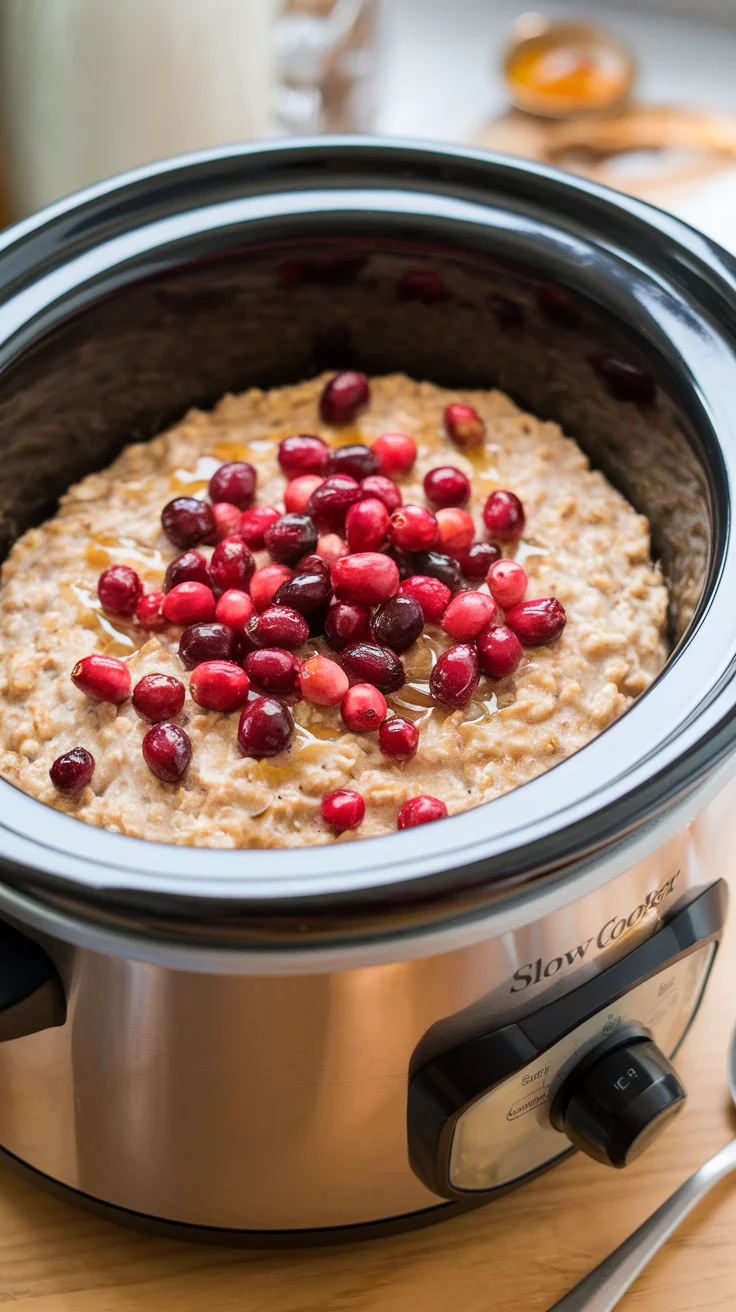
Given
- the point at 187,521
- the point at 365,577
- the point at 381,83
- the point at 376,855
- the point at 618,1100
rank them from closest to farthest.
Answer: the point at 376,855 < the point at 618,1100 < the point at 365,577 < the point at 187,521 < the point at 381,83

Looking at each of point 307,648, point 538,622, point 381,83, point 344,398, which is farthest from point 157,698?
point 381,83

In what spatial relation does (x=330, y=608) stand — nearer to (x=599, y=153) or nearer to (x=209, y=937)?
(x=209, y=937)

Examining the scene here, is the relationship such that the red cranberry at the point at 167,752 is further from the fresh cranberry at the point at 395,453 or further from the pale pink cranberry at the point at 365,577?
the fresh cranberry at the point at 395,453

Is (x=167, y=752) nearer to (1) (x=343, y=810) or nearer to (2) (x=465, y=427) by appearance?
(1) (x=343, y=810)

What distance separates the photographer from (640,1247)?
47.9 inches

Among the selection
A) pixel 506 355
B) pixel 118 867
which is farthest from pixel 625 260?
pixel 118 867

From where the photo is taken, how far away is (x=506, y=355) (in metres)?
1.58

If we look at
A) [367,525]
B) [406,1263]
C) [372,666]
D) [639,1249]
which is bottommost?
[406,1263]

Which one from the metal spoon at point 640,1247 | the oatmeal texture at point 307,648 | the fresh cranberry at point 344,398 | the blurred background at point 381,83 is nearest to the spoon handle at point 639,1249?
the metal spoon at point 640,1247

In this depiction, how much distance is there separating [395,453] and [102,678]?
0.46 meters

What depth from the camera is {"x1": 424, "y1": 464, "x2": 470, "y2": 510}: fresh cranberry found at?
1457 millimetres

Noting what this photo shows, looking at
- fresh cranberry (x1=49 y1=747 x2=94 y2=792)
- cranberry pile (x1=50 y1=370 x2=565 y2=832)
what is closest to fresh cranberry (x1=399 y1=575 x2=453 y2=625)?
cranberry pile (x1=50 y1=370 x2=565 y2=832)

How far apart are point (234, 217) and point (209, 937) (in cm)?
89

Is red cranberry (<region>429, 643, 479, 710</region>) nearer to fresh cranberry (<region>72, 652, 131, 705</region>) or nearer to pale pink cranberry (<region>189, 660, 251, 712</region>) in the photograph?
pale pink cranberry (<region>189, 660, 251, 712</region>)
